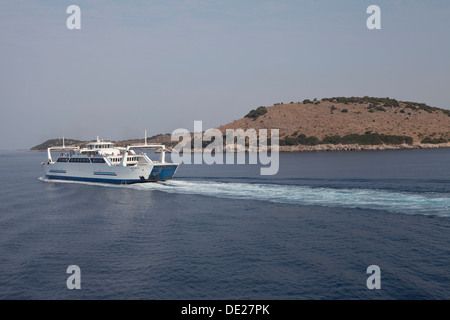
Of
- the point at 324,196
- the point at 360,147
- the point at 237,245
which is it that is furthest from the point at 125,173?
the point at 360,147

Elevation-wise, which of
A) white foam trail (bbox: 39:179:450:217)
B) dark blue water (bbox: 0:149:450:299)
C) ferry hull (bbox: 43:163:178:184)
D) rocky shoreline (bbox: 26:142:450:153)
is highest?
rocky shoreline (bbox: 26:142:450:153)

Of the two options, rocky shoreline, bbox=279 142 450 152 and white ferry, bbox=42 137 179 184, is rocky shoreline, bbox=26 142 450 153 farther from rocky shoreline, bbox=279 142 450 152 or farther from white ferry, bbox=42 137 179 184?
white ferry, bbox=42 137 179 184

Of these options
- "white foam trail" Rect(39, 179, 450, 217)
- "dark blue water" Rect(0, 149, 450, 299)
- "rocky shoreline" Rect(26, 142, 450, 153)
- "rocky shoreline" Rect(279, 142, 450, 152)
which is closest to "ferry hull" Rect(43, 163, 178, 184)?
"white foam trail" Rect(39, 179, 450, 217)

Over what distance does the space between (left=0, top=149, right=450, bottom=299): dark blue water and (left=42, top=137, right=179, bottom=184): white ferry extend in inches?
551

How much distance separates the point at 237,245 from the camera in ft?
87.3

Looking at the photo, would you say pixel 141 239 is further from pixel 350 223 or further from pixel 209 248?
pixel 350 223

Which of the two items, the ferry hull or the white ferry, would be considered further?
the white ferry

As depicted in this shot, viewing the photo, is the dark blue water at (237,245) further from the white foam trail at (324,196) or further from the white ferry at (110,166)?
the white ferry at (110,166)

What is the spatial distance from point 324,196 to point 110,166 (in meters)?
39.8

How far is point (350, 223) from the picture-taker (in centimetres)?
3141

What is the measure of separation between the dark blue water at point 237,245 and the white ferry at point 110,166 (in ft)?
46.0

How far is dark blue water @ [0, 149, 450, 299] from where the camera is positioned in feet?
63.7

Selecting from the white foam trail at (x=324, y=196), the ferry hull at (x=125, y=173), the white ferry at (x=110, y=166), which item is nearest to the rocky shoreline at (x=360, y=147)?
the white ferry at (x=110, y=166)

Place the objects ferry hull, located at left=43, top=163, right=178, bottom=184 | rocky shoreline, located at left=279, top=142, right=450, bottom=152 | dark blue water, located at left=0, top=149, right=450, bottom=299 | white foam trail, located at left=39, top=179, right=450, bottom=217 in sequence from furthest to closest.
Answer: rocky shoreline, located at left=279, top=142, right=450, bottom=152 < ferry hull, located at left=43, top=163, right=178, bottom=184 < white foam trail, located at left=39, top=179, right=450, bottom=217 < dark blue water, located at left=0, top=149, right=450, bottom=299
